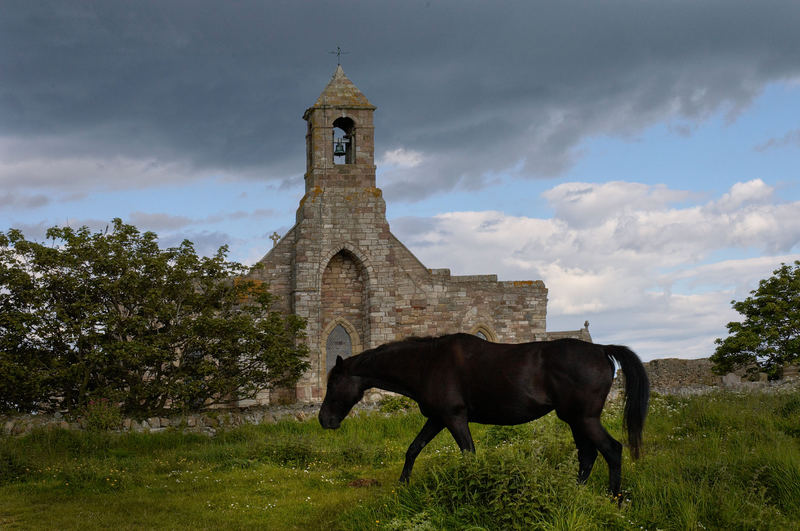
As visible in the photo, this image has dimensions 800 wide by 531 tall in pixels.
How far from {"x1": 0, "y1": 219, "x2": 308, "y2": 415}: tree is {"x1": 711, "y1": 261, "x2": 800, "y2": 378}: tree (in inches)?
639

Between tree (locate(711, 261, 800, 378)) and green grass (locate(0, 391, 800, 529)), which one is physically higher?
tree (locate(711, 261, 800, 378))

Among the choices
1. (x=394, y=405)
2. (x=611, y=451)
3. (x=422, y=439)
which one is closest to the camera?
(x=611, y=451)

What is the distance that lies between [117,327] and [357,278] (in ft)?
37.9

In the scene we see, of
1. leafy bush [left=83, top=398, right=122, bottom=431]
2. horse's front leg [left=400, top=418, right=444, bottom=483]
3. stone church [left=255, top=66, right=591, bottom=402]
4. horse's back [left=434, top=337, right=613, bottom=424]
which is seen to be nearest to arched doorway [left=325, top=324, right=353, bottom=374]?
stone church [left=255, top=66, right=591, bottom=402]

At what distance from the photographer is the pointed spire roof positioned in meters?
29.6

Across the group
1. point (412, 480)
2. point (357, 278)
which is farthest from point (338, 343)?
point (412, 480)

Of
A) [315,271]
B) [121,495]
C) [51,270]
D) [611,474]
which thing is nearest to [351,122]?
[315,271]

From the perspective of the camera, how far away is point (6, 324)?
60.2ft

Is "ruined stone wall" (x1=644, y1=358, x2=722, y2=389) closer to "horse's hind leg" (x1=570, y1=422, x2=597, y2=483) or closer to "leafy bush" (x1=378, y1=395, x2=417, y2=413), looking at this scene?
"leafy bush" (x1=378, y1=395, x2=417, y2=413)

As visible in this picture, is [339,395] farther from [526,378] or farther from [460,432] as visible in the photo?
[526,378]

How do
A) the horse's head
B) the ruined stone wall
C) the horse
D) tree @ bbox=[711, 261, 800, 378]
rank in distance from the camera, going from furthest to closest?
the ruined stone wall < tree @ bbox=[711, 261, 800, 378] < the horse's head < the horse

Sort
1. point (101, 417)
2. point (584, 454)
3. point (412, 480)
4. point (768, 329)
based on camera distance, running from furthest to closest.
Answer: point (768, 329) < point (101, 417) < point (412, 480) < point (584, 454)

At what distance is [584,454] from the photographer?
916cm

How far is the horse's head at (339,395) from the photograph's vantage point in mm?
9953
